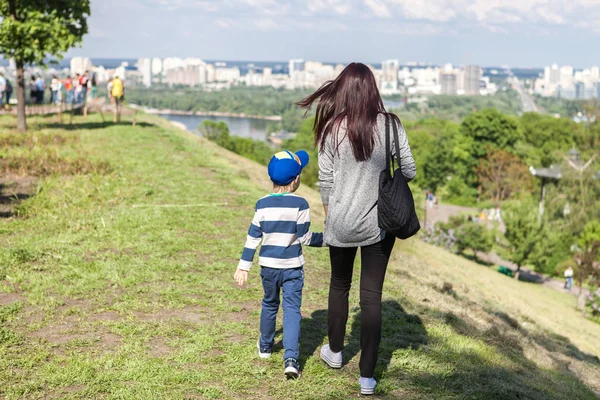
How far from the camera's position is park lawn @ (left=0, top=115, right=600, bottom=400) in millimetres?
4637

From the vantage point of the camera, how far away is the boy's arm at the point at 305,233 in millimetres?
4582

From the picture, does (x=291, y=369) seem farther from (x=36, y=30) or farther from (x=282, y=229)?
(x=36, y=30)

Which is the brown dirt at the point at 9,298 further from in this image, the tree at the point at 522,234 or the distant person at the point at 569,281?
the tree at the point at 522,234

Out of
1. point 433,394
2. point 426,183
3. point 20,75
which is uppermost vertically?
point 20,75

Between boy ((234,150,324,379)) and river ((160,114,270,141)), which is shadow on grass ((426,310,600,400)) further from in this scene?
river ((160,114,270,141))

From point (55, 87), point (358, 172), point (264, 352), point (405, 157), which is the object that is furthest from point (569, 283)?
point (358, 172)

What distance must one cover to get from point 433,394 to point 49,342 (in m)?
2.79

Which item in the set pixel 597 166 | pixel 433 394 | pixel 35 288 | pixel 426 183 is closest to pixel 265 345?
pixel 433 394

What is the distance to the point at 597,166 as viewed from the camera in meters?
46.0

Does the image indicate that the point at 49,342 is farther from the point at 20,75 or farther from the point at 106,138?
the point at 20,75

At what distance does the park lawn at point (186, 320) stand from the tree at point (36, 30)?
320 inches

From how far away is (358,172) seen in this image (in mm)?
4328

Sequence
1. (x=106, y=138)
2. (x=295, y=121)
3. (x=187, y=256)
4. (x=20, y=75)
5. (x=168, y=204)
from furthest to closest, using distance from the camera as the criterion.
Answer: (x=295, y=121) → (x=20, y=75) → (x=106, y=138) → (x=168, y=204) → (x=187, y=256)

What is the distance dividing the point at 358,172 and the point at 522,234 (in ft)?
97.5
